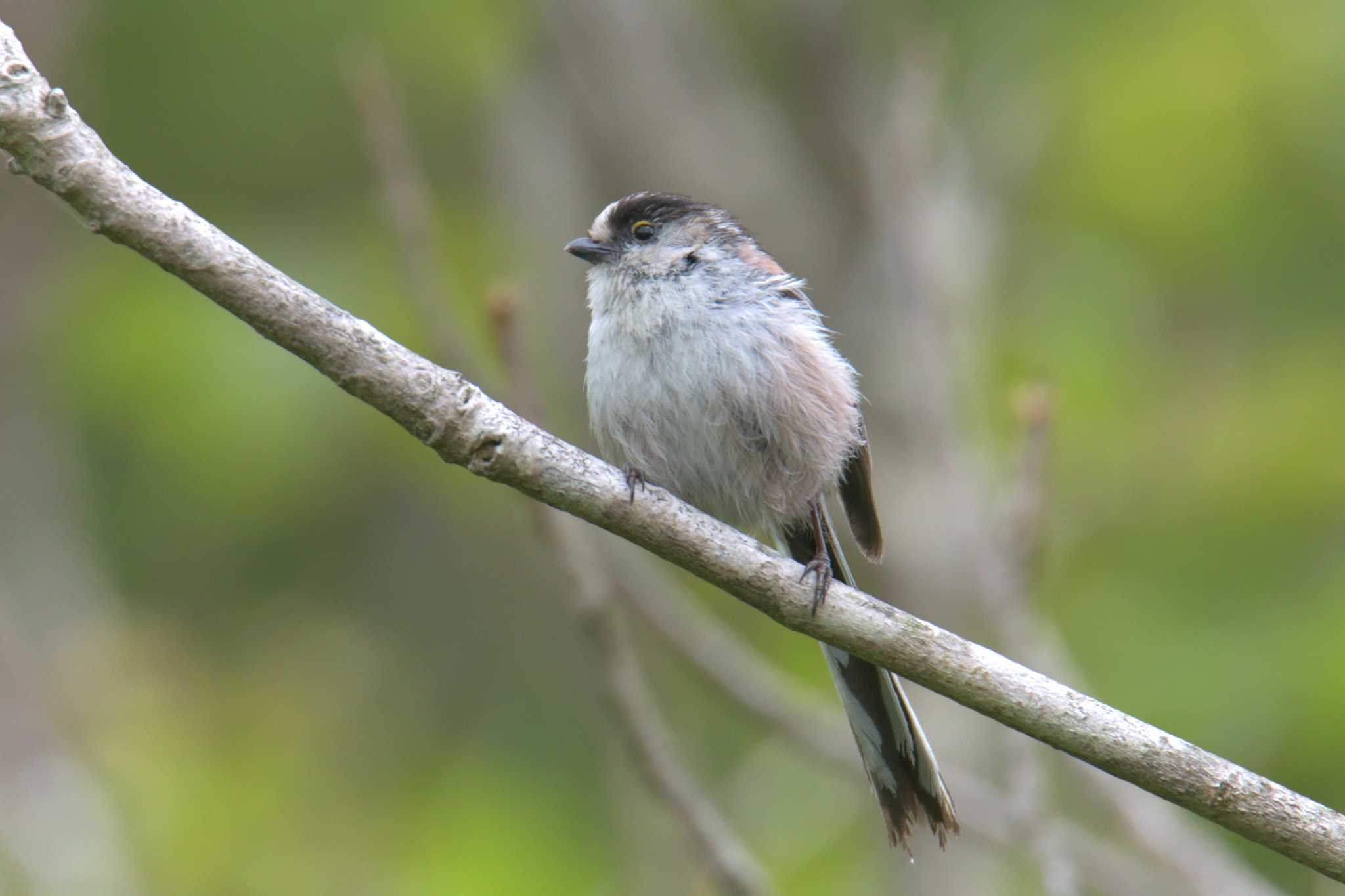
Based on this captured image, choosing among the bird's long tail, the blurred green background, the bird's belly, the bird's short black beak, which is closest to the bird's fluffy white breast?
the bird's belly

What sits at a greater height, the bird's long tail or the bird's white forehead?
the bird's white forehead

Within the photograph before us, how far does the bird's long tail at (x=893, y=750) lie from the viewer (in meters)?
4.04

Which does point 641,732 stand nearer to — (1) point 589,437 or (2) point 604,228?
(2) point 604,228

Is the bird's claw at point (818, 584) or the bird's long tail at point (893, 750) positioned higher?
the bird's claw at point (818, 584)

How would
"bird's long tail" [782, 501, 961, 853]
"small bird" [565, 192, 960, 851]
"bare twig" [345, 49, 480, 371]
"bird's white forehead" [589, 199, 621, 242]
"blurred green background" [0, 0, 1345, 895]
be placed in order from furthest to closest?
"blurred green background" [0, 0, 1345, 895], "bare twig" [345, 49, 480, 371], "bird's white forehead" [589, 199, 621, 242], "small bird" [565, 192, 960, 851], "bird's long tail" [782, 501, 961, 853]

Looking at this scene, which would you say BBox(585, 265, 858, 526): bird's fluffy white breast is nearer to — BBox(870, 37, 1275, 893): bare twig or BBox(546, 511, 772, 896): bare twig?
BBox(546, 511, 772, 896): bare twig

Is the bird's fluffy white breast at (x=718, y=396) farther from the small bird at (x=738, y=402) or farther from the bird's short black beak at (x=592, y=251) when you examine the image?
the bird's short black beak at (x=592, y=251)

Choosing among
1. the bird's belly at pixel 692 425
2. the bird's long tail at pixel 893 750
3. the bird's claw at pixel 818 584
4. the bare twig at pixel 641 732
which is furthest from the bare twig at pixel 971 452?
the bird's claw at pixel 818 584

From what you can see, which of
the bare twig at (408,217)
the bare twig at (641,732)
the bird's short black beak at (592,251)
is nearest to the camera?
the bare twig at (641,732)

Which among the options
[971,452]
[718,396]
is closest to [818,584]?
[718,396]

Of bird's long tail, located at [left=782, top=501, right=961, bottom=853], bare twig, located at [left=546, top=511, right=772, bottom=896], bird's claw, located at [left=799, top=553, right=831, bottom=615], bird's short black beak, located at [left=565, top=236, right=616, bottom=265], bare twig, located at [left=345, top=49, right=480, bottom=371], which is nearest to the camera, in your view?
bird's claw, located at [left=799, top=553, right=831, bottom=615]

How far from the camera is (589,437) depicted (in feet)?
27.7

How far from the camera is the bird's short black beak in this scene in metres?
4.97

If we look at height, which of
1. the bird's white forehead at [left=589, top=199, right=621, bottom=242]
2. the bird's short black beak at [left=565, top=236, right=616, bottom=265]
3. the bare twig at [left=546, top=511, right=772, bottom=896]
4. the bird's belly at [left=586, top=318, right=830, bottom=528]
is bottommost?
the bare twig at [left=546, top=511, right=772, bottom=896]
